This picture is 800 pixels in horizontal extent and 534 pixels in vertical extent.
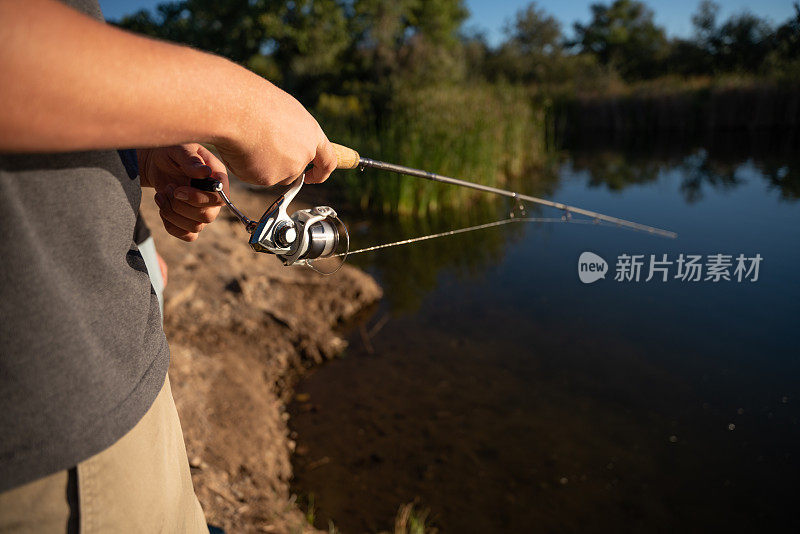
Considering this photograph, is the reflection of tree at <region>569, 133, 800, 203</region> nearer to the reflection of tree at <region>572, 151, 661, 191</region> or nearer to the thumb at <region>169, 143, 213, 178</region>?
the reflection of tree at <region>572, 151, 661, 191</region>

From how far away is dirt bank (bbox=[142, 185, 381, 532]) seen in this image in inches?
98.3

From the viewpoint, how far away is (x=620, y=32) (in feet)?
132

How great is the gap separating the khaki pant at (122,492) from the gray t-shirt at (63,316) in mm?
30

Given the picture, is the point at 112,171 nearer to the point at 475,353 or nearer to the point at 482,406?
the point at 482,406

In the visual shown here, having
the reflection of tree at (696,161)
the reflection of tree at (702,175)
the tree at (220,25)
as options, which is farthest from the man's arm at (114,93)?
the tree at (220,25)

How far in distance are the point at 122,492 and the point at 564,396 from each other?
10.3ft

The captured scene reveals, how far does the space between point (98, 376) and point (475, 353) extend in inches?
139

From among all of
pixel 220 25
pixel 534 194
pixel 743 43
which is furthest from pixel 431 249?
pixel 220 25

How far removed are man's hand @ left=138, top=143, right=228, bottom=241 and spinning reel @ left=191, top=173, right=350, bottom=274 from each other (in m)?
0.03

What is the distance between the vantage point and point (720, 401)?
3443 mm

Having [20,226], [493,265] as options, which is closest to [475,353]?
[493,265]

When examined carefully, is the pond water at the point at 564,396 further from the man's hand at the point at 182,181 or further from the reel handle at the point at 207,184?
the reel handle at the point at 207,184

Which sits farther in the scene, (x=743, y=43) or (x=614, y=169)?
(x=743, y=43)

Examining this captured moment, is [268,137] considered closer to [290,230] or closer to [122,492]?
[290,230]
